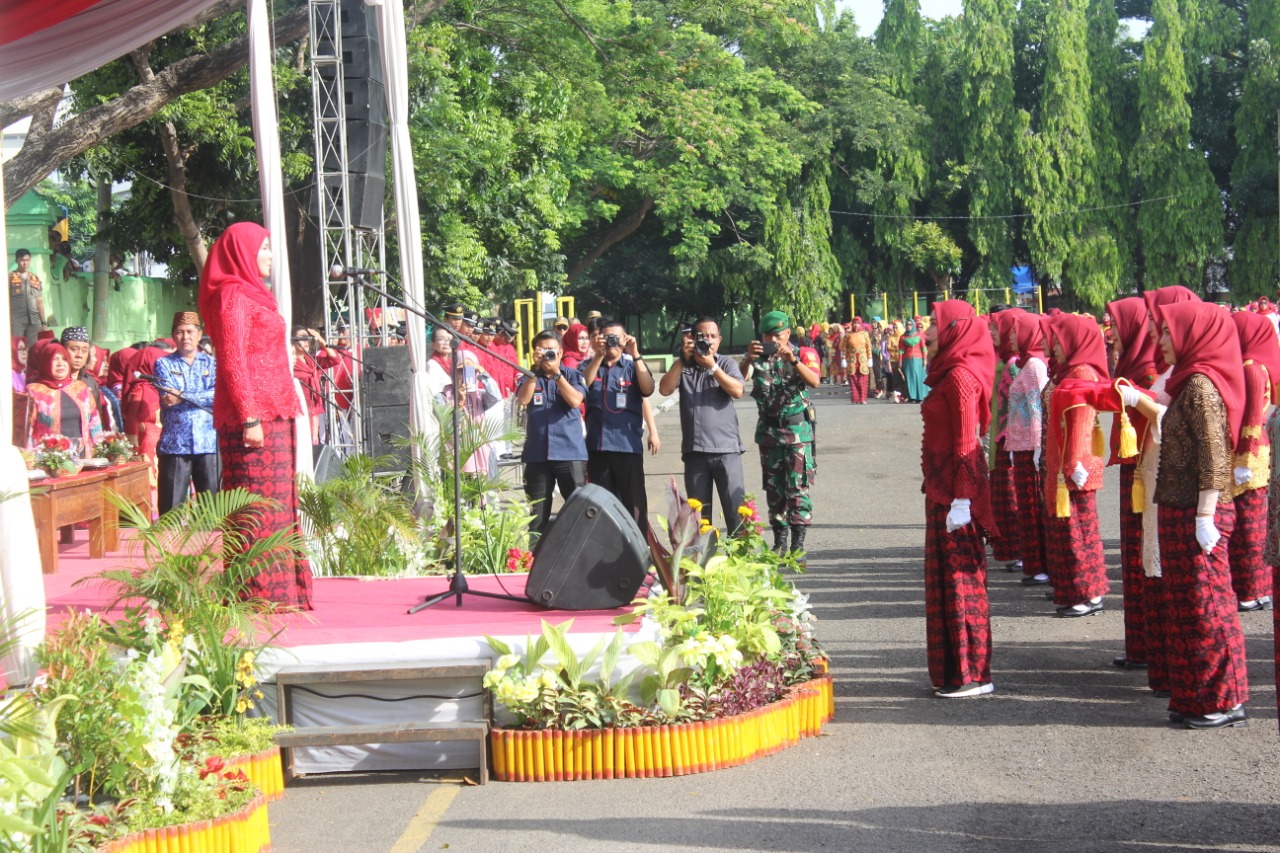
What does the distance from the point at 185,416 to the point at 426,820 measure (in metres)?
5.49

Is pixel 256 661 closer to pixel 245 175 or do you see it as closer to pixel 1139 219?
pixel 245 175

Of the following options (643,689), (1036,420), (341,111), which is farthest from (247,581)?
(341,111)

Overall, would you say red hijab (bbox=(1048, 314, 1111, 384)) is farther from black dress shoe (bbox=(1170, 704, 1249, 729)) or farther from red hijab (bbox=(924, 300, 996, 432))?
black dress shoe (bbox=(1170, 704, 1249, 729))

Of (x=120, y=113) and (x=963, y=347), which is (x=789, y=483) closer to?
(x=963, y=347)

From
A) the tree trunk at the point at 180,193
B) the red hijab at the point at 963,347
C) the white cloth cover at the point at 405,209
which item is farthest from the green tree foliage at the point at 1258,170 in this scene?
the red hijab at the point at 963,347

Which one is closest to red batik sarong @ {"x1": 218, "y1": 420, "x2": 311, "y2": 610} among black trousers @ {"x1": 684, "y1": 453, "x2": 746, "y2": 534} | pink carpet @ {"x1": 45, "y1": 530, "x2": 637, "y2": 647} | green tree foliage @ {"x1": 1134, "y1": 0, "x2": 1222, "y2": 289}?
pink carpet @ {"x1": 45, "y1": 530, "x2": 637, "y2": 647}

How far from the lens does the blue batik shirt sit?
1002cm

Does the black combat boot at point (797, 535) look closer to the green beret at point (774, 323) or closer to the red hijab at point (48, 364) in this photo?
the green beret at point (774, 323)

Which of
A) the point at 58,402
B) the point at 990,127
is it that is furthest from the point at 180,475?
the point at 990,127

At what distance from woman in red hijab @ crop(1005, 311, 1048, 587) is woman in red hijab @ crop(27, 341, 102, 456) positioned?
259 inches

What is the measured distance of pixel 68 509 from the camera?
8977mm

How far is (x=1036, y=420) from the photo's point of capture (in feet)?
31.6

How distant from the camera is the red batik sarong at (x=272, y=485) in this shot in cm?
674

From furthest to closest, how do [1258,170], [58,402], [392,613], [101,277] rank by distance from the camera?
[1258,170], [101,277], [58,402], [392,613]
